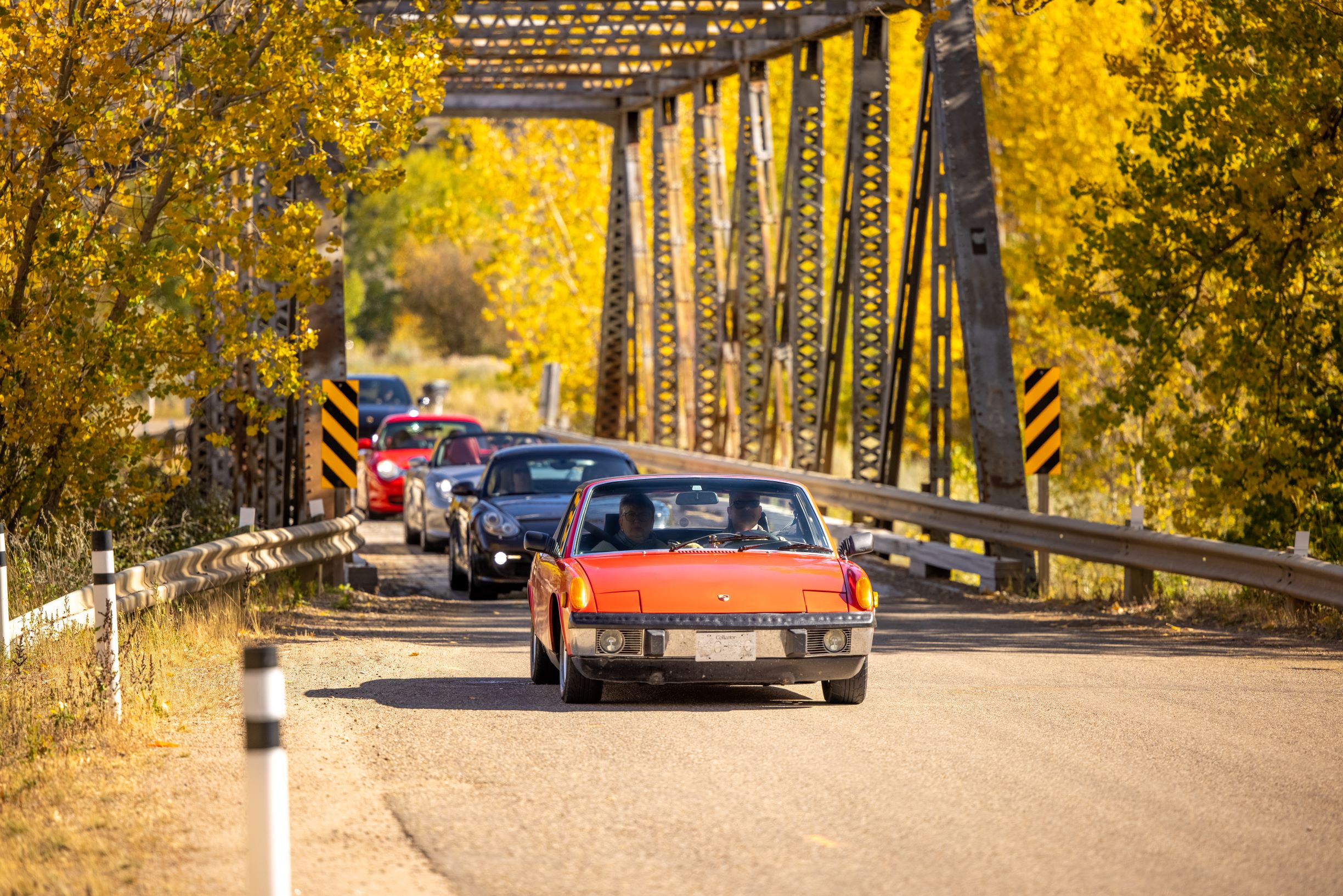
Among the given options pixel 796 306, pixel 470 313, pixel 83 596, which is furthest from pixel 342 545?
pixel 470 313

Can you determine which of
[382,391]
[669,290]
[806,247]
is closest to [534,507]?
[806,247]

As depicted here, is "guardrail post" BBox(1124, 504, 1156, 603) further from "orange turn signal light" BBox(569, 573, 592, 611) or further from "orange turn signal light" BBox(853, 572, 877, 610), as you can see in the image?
"orange turn signal light" BBox(569, 573, 592, 611)

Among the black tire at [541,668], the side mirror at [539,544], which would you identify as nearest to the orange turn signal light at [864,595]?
the side mirror at [539,544]

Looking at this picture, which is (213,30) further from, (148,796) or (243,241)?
(148,796)

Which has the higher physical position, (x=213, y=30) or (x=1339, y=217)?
(x=213, y=30)

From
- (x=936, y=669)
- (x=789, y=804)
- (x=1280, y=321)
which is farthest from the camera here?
(x=1280, y=321)

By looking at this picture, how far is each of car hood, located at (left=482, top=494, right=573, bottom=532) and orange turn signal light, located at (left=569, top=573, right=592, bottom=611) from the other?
23.1ft

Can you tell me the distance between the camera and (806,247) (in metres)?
25.2

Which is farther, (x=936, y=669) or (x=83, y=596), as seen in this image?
(x=936, y=669)

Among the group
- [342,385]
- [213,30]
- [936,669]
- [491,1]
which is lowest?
[936,669]

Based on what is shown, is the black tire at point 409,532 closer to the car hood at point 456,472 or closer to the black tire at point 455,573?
the car hood at point 456,472

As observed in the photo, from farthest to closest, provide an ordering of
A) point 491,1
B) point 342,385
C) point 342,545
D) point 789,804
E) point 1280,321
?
point 491,1 → point 342,385 → point 342,545 → point 1280,321 → point 789,804

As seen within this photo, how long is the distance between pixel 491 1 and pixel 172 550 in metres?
10.7

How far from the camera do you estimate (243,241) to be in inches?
575
